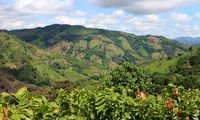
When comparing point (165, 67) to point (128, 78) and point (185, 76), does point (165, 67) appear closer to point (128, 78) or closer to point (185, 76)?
point (185, 76)

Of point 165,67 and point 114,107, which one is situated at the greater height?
point 114,107

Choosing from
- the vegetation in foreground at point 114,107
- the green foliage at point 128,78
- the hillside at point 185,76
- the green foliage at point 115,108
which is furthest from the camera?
the hillside at point 185,76

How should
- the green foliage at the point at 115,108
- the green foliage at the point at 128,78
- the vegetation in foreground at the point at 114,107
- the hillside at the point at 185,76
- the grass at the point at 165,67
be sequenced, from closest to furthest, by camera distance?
the vegetation in foreground at the point at 114,107 < the green foliage at the point at 115,108 < the green foliage at the point at 128,78 < the hillside at the point at 185,76 < the grass at the point at 165,67

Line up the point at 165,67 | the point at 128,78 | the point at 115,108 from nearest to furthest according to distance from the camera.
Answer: the point at 115,108 < the point at 128,78 < the point at 165,67

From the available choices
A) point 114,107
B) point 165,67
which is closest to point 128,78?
point 114,107

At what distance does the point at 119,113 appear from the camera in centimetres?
758

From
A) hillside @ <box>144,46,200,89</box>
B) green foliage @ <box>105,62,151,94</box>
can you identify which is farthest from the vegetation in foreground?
hillside @ <box>144,46,200,89</box>

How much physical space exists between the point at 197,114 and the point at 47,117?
19.4 ft

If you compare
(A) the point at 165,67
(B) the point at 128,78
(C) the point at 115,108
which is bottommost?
(A) the point at 165,67

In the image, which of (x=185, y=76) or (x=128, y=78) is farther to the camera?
(x=185, y=76)

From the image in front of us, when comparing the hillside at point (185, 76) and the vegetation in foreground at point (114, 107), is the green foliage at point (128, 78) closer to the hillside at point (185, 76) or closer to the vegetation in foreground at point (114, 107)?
the vegetation in foreground at point (114, 107)

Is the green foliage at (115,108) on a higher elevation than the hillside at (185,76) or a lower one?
higher

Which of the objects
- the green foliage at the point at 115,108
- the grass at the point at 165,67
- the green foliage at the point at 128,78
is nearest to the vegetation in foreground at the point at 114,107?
the green foliage at the point at 115,108

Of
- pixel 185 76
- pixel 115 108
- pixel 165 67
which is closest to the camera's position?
pixel 115 108
